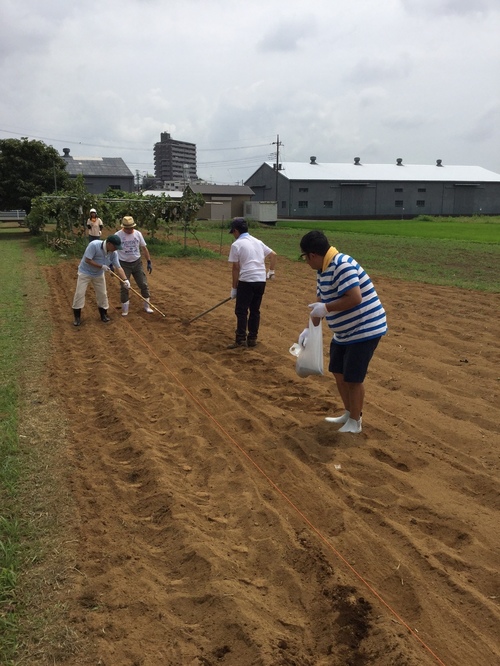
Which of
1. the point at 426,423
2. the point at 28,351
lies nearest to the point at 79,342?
the point at 28,351

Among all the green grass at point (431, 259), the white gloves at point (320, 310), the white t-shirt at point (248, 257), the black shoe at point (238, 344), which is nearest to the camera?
the white gloves at point (320, 310)

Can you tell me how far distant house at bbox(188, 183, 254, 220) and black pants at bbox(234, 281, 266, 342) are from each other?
40.2m

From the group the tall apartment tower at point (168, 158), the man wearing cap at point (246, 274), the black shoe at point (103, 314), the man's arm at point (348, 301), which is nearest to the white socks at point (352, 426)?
the man's arm at point (348, 301)

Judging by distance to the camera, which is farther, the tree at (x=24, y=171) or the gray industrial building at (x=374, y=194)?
the gray industrial building at (x=374, y=194)

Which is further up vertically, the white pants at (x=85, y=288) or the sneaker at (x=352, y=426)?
the white pants at (x=85, y=288)

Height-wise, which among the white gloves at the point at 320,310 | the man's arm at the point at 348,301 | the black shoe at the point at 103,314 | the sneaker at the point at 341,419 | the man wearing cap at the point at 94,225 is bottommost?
the sneaker at the point at 341,419

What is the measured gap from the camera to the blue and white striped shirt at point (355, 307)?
403 centimetres

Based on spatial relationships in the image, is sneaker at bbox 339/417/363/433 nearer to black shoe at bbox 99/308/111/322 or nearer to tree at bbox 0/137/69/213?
black shoe at bbox 99/308/111/322

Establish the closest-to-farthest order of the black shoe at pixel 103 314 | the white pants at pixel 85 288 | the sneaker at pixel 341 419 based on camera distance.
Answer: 1. the sneaker at pixel 341 419
2. the white pants at pixel 85 288
3. the black shoe at pixel 103 314

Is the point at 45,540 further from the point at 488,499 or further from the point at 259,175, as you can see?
the point at 259,175

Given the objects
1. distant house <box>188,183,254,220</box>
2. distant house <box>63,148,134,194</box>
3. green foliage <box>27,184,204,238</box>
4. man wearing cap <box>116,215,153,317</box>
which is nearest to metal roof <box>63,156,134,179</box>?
distant house <box>63,148,134,194</box>

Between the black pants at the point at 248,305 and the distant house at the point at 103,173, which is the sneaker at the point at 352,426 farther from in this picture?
the distant house at the point at 103,173

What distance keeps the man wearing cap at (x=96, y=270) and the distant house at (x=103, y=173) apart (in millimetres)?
47875

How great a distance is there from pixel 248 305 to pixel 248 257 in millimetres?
644
